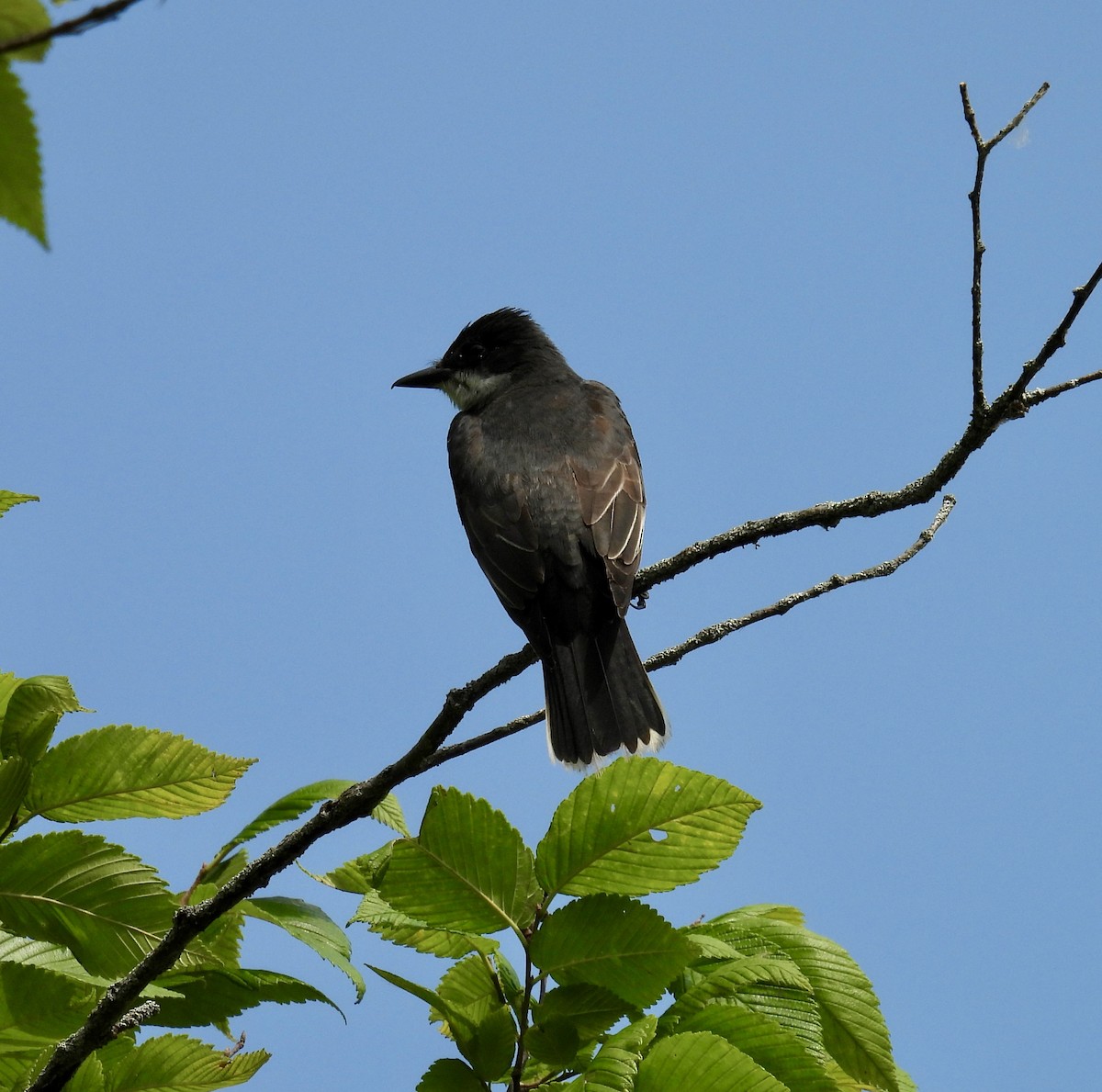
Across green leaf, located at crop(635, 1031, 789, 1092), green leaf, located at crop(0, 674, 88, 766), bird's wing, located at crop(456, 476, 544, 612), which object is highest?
bird's wing, located at crop(456, 476, 544, 612)

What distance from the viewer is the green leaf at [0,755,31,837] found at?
2.82 m

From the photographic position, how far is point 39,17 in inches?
44.1

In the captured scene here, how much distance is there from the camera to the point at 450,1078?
269 cm

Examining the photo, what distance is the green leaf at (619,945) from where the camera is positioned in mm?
2658

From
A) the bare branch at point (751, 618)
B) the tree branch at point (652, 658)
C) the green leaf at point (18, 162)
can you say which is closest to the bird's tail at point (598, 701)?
the tree branch at point (652, 658)

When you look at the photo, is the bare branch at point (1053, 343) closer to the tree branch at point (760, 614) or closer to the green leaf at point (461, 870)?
the tree branch at point (760, 614)

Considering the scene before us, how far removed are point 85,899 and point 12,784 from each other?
12.3 inches

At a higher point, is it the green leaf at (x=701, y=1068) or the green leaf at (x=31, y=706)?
the green leaf at (x=31, y=706)

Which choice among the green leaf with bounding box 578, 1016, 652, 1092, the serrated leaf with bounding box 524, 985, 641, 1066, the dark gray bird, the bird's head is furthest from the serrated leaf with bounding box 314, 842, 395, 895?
the bird's head

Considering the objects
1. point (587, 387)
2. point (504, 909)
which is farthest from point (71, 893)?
point (587, 387)

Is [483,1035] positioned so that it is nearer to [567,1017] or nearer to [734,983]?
[567,1017]

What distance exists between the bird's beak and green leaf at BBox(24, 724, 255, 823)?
6076 millimetres

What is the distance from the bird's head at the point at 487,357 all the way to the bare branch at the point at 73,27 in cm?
734

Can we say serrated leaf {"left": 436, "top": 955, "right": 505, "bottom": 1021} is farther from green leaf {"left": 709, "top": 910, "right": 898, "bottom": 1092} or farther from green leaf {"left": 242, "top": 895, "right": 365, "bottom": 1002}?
green leaf {"left": 709, "top": 910, "right": 898, "bottom": 1092}
